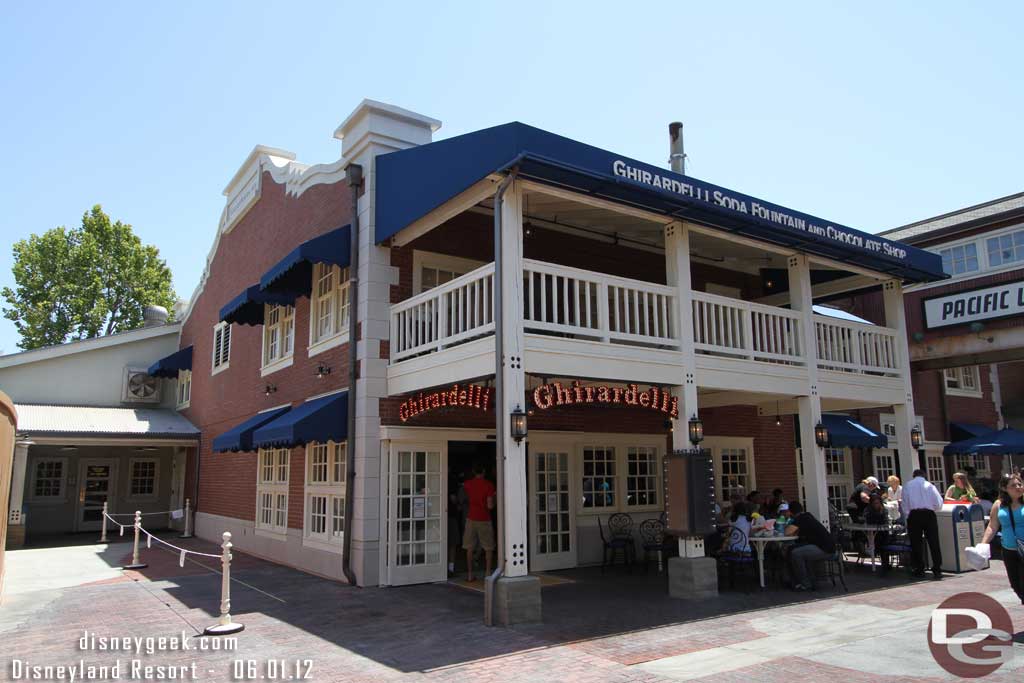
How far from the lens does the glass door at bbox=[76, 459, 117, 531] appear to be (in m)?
22.9

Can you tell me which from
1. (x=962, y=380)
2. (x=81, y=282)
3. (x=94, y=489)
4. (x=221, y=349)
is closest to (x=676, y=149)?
(x=221, y=349)

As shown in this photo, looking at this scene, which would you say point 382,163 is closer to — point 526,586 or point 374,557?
point 374,557

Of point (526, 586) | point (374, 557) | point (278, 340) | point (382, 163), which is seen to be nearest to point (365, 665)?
point (526, 586)

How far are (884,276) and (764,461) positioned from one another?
5.03 metres

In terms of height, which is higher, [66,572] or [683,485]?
[683,485]

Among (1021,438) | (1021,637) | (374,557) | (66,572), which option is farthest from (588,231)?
(1021,438)

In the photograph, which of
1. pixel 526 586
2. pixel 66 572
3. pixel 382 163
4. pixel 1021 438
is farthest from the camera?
pixel 1021 438

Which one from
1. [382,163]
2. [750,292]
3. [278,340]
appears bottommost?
[278,340]

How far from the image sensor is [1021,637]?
718cm

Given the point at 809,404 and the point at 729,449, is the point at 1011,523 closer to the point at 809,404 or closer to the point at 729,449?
the point at 809,404

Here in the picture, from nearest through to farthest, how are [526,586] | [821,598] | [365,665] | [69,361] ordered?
[365,665] → [526,586] → [821,598] → [69,361]

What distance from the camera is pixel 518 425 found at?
28.0 ft

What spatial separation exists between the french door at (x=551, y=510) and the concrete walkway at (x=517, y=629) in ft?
1.76

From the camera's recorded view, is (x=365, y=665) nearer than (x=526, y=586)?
Yes
